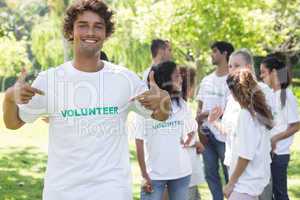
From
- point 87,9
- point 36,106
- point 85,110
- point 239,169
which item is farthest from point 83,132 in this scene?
point 239,169

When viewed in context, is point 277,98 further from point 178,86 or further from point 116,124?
point 116,124

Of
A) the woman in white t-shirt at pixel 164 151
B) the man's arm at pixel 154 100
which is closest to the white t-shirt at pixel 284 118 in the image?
the woman in white t-shirt at pixel 164 151

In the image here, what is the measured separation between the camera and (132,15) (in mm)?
Answer: 22266

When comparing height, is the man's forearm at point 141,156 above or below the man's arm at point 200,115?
below

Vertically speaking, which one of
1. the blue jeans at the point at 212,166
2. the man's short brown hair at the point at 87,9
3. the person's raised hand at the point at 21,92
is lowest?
the blue jeans at the point at 212,166

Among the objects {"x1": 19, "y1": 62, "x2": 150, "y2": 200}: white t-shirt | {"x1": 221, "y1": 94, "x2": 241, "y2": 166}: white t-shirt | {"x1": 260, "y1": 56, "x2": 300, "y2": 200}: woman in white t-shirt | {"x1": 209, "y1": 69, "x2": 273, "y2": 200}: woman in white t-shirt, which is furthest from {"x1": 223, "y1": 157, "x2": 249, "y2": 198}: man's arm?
{"x1": 260, "y1": 56, "x2": 300, "y2": 200}: woman in white t-shirt

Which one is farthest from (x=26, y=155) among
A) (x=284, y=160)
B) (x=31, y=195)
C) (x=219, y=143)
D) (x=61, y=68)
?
(x=61, y=68)

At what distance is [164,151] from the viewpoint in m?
4.57

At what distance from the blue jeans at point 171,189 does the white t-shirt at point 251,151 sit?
0.74 meters

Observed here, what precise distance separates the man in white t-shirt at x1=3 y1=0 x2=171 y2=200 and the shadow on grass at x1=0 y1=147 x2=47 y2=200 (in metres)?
A: 4.16

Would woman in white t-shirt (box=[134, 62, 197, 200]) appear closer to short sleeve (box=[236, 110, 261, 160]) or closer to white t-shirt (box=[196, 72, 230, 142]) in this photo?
short sleeve (box=[236, 110, 261, 160])

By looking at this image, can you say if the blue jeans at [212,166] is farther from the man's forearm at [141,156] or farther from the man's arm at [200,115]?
→ the man's forearm at [141,156]

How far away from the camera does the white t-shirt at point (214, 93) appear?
5.85 metres

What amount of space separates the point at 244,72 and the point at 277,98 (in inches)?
51.3
